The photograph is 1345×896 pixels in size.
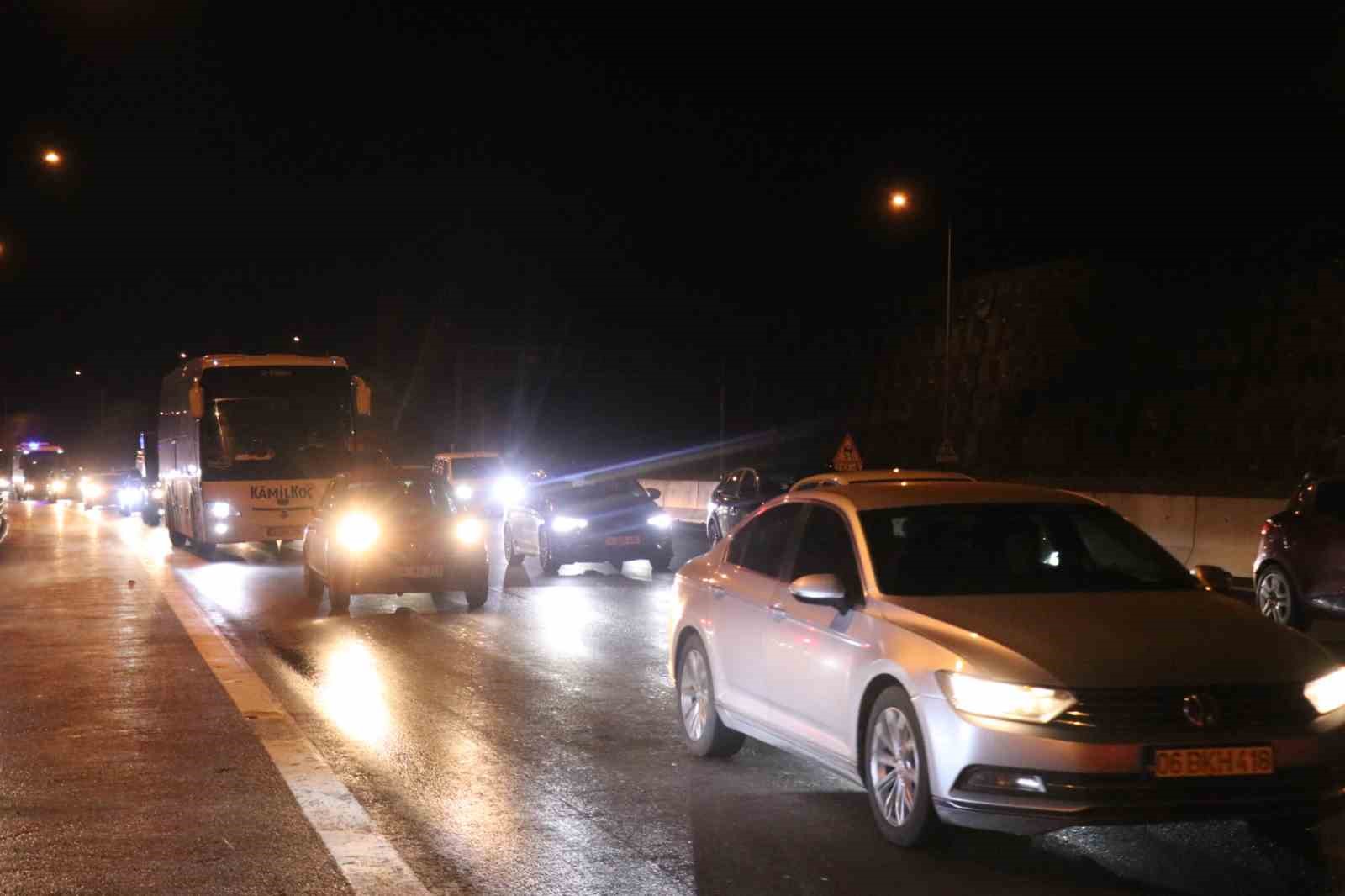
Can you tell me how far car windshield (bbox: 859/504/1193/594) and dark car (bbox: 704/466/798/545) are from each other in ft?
66.1

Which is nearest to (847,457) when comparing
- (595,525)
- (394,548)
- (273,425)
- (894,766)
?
(595,525)

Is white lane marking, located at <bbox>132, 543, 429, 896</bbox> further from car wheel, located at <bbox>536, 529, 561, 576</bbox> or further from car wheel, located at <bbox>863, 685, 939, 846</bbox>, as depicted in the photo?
car wheel, located at <bbox>536, 529, 561, 576</bbox>

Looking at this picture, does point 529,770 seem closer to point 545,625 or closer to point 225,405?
point 545,625

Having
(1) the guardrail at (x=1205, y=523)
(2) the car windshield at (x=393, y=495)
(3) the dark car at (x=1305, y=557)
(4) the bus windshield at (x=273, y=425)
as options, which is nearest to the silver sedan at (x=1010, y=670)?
(3) the dark car at (x=1305, y=557)

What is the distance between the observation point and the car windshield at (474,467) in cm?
3694

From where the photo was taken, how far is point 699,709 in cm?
902

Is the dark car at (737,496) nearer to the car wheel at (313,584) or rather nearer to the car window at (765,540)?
the car wheel at (313,584)

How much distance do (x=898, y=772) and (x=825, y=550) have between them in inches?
55.5

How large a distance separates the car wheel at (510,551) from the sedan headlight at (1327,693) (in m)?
18.9

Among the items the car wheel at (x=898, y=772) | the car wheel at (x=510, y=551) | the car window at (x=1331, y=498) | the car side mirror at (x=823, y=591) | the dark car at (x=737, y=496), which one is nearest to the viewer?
the car wheel at (x=898, y=772)

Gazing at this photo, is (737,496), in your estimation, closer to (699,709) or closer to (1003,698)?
(699,709)

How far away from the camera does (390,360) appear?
103938mm

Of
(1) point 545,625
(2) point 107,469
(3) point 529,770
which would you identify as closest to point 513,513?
(1) point 545,625

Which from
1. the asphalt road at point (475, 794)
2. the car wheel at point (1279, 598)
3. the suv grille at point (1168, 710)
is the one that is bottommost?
the asphalt road at point (475, 794)
